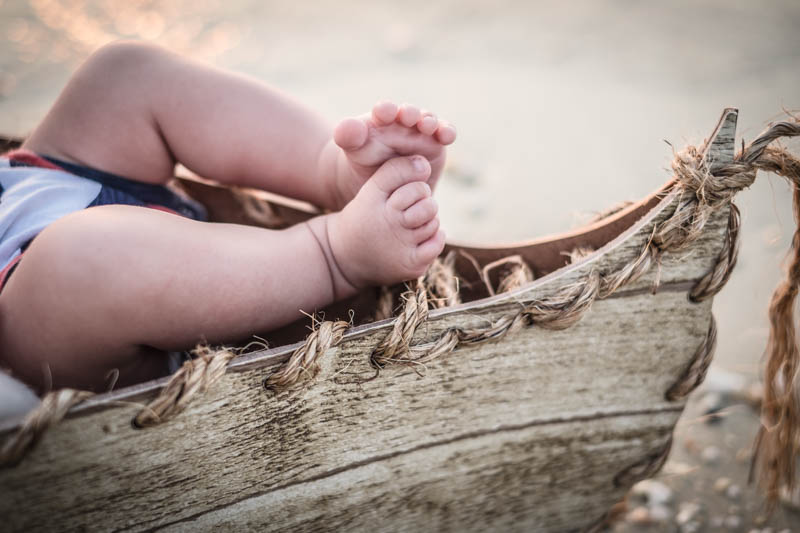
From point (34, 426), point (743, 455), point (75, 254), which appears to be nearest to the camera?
point (34, 426)

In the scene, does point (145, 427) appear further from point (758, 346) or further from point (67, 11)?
point (67, 11)

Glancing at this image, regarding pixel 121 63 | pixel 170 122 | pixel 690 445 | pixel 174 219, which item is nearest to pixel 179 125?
pixel 170 122

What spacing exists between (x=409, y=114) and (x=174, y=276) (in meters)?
0.34

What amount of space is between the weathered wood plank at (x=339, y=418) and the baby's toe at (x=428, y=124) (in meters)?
0.25

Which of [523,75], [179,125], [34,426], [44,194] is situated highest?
[523,75]

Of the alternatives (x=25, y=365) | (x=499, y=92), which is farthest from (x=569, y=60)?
(x=25, y=365)

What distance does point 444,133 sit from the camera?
2.26ft

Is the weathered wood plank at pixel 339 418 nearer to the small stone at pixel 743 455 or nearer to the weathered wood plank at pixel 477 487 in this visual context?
the weathered wood plank at pixel 477 487

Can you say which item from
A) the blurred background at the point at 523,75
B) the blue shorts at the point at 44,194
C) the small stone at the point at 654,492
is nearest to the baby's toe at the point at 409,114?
the blue shorts at the point at 44,194

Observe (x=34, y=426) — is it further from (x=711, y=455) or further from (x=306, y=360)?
(x=711, y=455)

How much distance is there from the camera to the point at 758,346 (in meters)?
1.27

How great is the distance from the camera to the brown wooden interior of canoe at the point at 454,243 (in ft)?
2.32

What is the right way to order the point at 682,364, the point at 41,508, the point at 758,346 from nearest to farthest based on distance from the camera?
the point at 41,508, the point at 682,364, the point at 758,346

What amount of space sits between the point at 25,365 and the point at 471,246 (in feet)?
1.97
